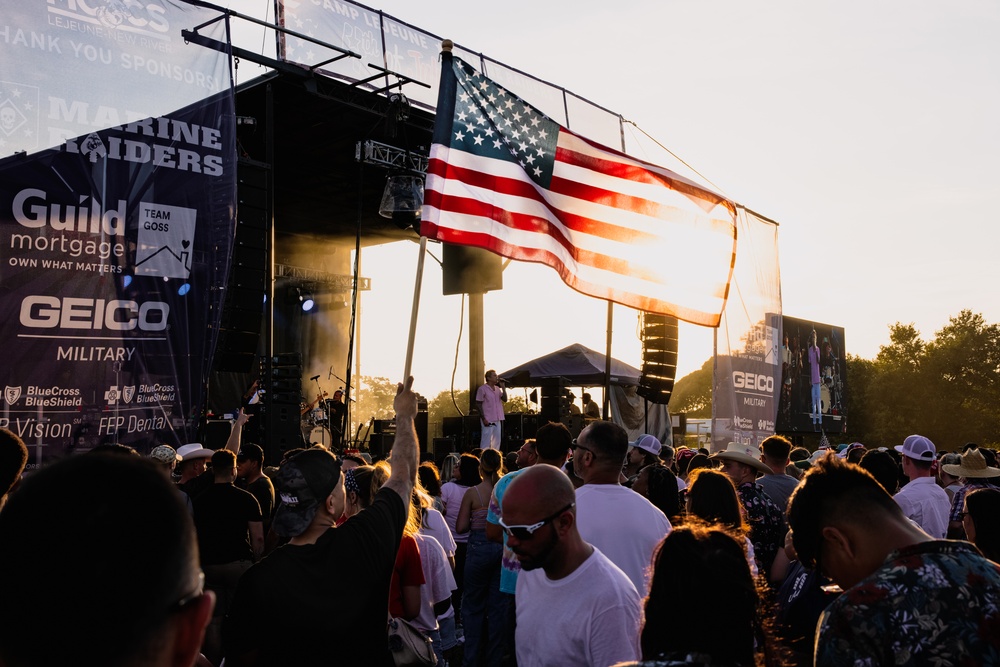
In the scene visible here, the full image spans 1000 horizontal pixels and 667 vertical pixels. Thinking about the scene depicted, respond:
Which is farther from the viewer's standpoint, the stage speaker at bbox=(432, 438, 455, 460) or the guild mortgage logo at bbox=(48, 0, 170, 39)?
the stage speaker at bbox=(432, 438, 455, 460)

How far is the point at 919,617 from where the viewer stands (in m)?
2.12

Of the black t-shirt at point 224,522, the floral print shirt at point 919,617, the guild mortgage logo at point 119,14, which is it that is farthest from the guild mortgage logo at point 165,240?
the floral print shirt at point 919,617

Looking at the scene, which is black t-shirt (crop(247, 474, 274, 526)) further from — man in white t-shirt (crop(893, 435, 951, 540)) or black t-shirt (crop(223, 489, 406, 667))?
man in white t-shirt (crop(893, 435, 951, 540))

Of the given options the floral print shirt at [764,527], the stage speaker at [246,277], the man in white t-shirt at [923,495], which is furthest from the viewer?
the stage speaker at [246,277]

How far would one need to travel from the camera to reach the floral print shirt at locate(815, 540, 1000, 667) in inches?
82.5

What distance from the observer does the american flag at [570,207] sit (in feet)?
20.6

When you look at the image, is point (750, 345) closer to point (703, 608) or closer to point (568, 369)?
point (568, 369)

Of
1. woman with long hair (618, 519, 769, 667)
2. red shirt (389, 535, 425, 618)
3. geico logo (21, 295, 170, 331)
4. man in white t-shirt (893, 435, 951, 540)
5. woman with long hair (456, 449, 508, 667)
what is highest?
geico logo (21, 295, 170, 331)

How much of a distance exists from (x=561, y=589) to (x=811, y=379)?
2636 centimetres

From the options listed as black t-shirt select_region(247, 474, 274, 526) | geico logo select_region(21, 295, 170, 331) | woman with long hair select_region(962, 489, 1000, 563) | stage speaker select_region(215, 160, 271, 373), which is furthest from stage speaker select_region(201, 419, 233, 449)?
woman with long hair select_region(962, 489, 1000, 563)

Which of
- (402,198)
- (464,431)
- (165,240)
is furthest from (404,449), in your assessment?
(464,431)

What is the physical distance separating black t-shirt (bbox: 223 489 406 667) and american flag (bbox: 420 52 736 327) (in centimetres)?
309

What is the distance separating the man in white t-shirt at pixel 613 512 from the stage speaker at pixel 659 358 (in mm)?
10657

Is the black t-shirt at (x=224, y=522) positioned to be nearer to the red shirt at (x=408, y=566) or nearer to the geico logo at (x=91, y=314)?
the red shirt at (x=408, y=566)
